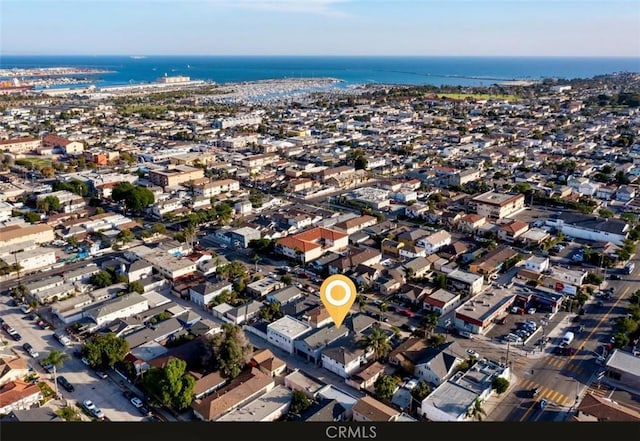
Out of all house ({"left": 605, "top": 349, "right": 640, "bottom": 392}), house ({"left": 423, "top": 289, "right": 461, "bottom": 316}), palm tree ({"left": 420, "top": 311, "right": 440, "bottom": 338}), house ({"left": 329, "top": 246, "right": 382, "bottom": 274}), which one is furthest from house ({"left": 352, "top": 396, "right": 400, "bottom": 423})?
house ({"left": 329, "top": 246, "right": 382, "bottom": 274})

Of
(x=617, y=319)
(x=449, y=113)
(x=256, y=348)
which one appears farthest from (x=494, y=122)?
(x=256, y=348)

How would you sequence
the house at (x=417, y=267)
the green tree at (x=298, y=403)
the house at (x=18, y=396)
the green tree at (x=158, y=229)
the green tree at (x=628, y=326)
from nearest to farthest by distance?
1. the house at (x=18, y=396)
2. the green tree at (x=298, y=403)
3. the green tree at (x=628, y=326)
4. the house at (x=417, y=267)
5. the green tree at (x=158, y=229)

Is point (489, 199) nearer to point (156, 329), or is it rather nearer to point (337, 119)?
point (156, 329)

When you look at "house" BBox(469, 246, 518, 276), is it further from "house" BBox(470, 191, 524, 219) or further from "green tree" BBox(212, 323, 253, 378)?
"green tree" BBox(212, 323, 253, 378)

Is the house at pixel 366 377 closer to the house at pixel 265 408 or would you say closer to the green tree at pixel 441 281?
the house at pixel 265 408

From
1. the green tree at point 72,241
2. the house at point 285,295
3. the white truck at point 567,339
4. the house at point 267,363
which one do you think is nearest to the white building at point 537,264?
the white truck at point 567,339
